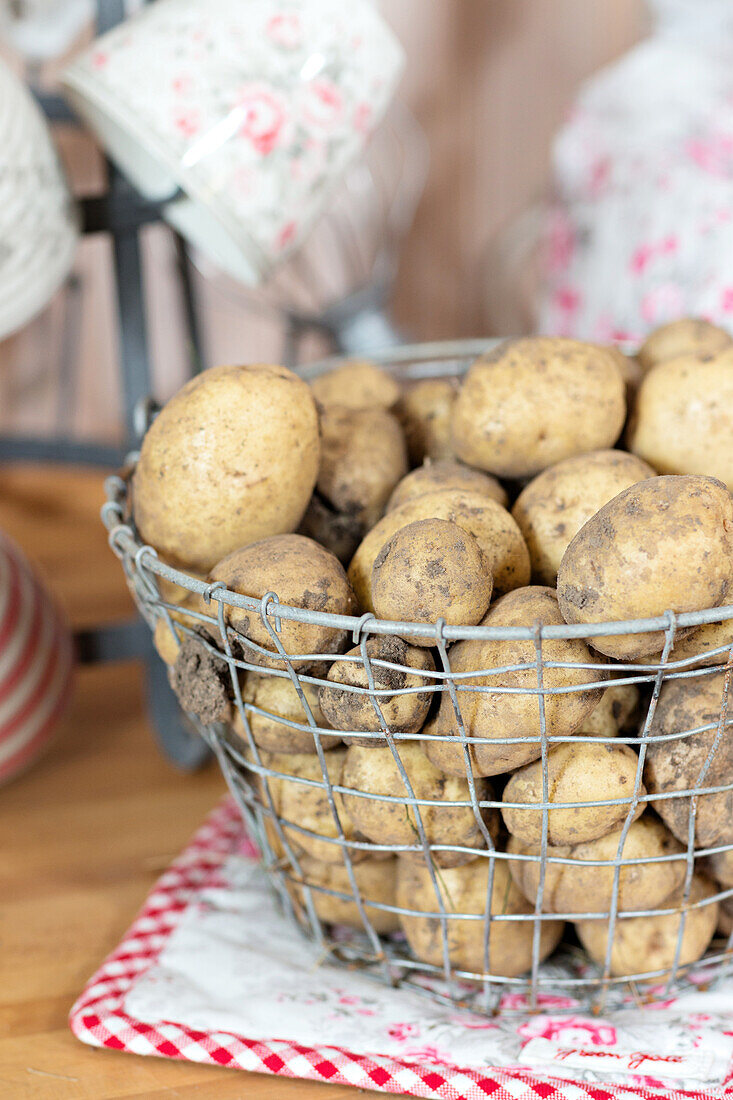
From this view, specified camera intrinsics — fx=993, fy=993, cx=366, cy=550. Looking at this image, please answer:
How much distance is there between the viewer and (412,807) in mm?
449

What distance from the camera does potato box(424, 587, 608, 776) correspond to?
40 centimetres

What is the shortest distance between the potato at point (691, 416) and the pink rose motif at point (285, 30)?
324mm

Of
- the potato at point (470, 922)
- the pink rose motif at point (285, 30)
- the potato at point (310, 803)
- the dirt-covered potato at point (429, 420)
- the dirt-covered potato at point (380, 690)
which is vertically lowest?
the potato at point (470, 922)

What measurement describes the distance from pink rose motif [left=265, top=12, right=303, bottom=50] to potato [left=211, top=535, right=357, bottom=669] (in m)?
0.37

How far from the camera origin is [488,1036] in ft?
1.52

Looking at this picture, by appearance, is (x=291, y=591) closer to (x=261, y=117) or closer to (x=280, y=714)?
(x=280, y=714)

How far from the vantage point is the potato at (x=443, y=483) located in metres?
0.52

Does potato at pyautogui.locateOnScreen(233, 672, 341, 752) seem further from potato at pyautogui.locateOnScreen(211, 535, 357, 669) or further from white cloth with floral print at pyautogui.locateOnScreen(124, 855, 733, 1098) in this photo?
white cloth with floral print at pyautogui.locateOnScreen(124, 855, 733, 1098)

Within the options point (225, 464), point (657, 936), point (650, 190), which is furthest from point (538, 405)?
point (650, 190)

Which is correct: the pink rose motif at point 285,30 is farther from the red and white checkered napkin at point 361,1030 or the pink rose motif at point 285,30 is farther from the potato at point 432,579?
the red and white checkered napkin at point 361,1030

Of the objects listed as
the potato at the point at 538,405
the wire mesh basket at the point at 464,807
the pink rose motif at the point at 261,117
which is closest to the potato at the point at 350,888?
the wire mesh basket at the point at 464,807

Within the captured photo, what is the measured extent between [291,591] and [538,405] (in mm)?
179

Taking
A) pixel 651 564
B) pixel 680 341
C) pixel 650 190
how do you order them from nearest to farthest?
pixel 651 564 → pixel 680 341 → pixel 650 190

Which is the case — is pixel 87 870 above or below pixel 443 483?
below
